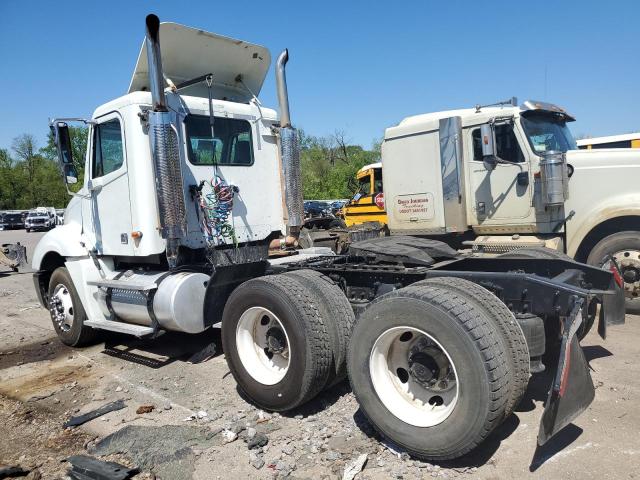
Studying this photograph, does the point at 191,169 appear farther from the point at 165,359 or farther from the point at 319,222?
the point at 319,222

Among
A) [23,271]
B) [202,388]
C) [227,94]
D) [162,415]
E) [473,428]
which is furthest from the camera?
[23,271]

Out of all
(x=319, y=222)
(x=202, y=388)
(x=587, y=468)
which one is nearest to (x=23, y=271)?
(x=319, y=222)

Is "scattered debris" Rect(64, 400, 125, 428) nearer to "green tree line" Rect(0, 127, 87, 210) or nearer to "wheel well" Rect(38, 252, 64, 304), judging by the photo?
"wheel well" Rect(38, 252, 64, 304)

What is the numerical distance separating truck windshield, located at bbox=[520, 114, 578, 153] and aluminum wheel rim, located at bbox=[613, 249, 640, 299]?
1.77 metres

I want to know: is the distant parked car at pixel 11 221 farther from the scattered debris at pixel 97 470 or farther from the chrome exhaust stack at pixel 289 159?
the scattered debris at pixel 97 470

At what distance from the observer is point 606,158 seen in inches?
263

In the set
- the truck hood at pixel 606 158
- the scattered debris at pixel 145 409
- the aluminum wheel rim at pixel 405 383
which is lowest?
the scattered debris at pixel 145 409

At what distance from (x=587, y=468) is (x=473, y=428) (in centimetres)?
84

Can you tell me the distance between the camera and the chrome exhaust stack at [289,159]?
5.73m

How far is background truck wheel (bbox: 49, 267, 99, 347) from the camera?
244 inches

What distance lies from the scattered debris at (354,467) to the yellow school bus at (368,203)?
8896 mm

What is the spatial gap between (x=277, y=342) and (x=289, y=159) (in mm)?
2525

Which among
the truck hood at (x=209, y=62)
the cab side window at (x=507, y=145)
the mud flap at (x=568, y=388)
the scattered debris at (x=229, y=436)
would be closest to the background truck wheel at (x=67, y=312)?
the truck hood at (x=209, y=62)

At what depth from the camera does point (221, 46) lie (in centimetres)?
594
